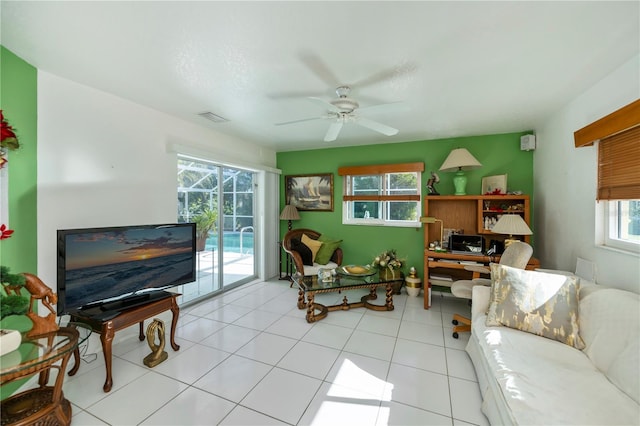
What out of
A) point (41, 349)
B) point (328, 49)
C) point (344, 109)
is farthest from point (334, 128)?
point (41, 349)

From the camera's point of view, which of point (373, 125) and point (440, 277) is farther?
point (440, 277)

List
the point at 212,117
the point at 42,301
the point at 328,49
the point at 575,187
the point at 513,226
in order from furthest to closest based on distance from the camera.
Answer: the point at 212,117, the point at 513,226, the point at 575,187, the point at 328,49, the point at 42,301

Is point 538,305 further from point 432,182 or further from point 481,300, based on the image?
point 432,182

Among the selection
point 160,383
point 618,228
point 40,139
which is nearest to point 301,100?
point 40,139

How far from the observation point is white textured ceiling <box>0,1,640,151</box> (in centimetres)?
132

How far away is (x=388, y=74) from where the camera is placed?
6.35 feet

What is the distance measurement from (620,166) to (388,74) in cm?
176

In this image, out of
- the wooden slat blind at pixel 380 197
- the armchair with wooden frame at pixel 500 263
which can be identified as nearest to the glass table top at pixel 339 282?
the armchair with wooden frame at pixel 500 263

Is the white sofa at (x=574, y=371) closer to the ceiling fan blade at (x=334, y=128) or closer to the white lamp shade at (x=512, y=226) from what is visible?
the white lamp shade at (x=512, y=226)

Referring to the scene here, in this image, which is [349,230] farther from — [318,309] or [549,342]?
[549,342]

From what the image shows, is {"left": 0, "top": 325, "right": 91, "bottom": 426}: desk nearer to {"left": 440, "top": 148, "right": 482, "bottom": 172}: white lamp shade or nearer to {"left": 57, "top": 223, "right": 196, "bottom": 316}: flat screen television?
{"left": 57, "top": 223, "right": 196, "bottom": 316}: flat screen television

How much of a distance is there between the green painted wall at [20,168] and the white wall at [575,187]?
4062 mm

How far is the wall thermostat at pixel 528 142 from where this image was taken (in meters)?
3.23

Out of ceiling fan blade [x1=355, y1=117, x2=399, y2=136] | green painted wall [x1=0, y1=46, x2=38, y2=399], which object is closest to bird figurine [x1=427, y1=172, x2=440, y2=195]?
ceiling fan blade [x1=355, y1=117, x2=399, y2=136]
